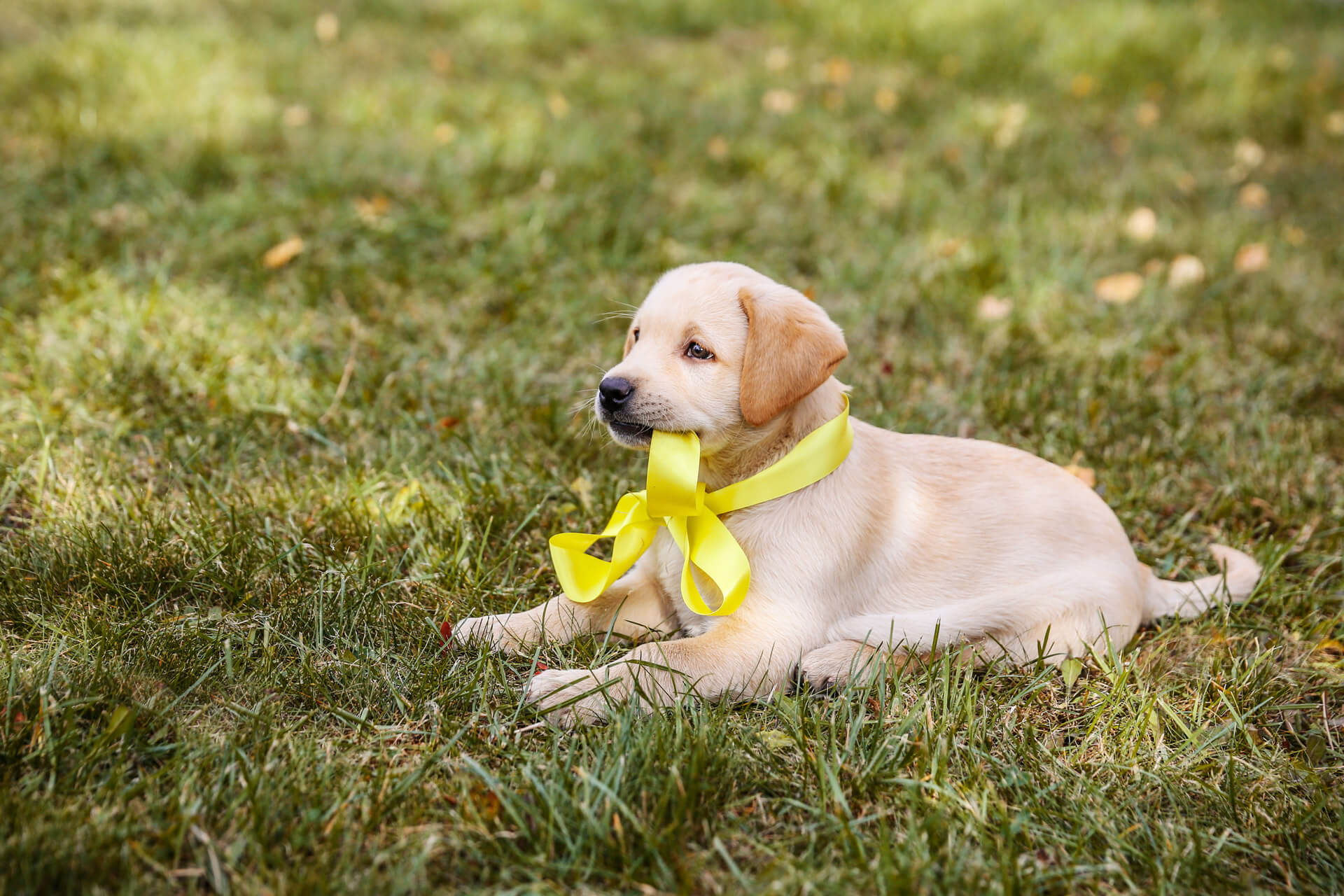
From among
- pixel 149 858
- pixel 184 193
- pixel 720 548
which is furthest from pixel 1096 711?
pixel 184 193

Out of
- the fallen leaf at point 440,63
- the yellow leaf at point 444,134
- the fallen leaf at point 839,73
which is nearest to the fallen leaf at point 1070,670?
the yellow leaf at point 444,134

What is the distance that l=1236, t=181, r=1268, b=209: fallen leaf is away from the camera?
20.7ft

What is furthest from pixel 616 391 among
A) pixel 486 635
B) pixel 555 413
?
pixel 555 413

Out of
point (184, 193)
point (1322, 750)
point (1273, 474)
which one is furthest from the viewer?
point (184, 193)

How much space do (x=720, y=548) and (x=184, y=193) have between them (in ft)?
13.2

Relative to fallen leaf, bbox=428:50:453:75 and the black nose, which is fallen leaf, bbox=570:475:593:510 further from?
fallen leaf, bbox=428:50:453:75

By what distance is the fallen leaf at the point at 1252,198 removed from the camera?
632 cm

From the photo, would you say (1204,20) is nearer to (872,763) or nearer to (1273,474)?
(1273,474)

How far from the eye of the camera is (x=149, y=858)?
1836 millimetres

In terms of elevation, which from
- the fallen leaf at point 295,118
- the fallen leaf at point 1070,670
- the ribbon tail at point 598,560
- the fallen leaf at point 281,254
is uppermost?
the fallen leaf at point 295,118

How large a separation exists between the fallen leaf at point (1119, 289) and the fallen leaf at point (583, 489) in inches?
121

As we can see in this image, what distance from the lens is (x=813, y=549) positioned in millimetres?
2613

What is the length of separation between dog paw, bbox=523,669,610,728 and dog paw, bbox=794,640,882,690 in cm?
53

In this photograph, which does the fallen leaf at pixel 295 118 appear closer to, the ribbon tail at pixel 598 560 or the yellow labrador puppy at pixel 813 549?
the yellow labrador puppy at pixel 813 549
